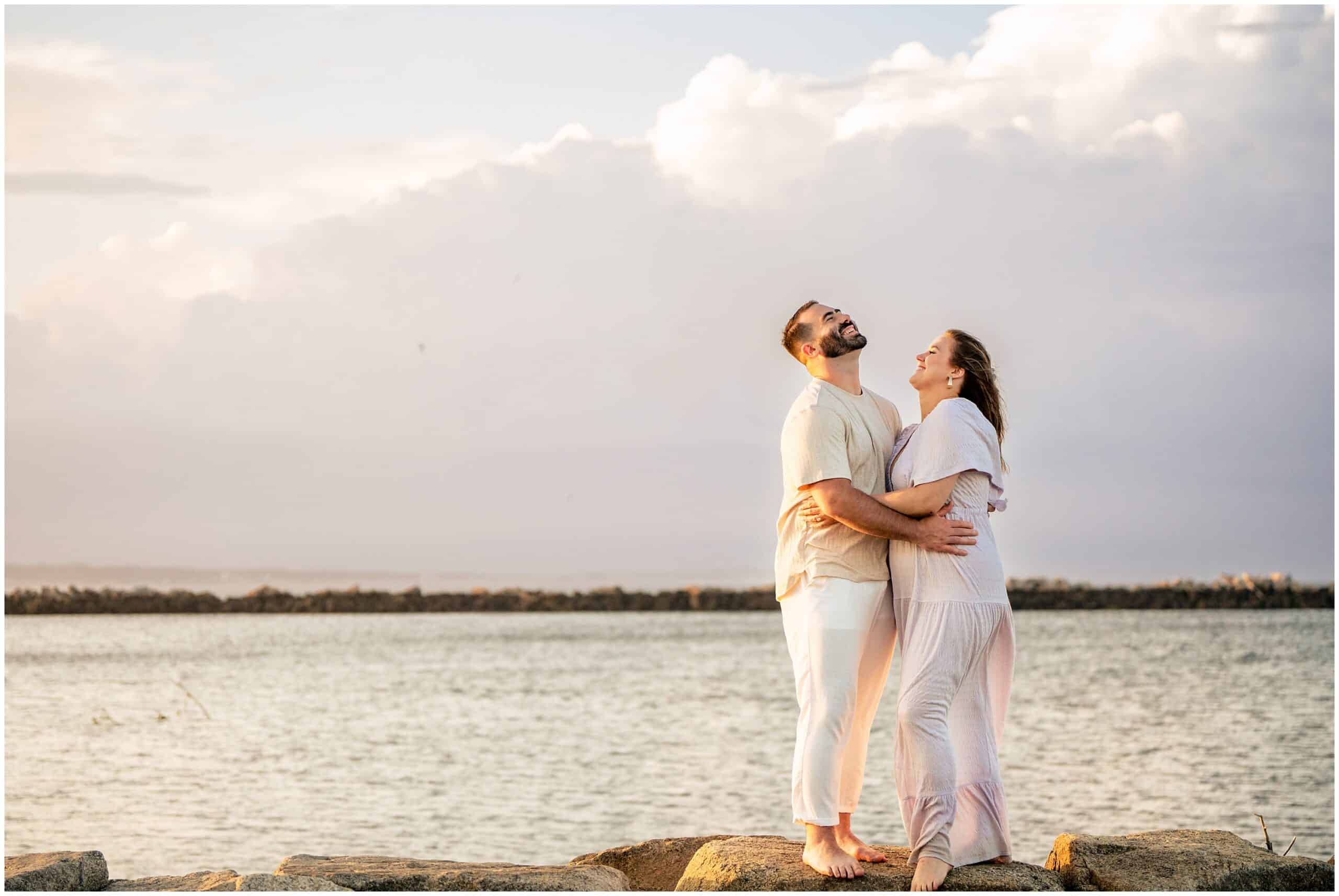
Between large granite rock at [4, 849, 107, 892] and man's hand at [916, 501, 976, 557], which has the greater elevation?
man's hand at [916, 501, 976, 557]

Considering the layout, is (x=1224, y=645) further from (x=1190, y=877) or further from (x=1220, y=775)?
(x=1190, y=877)

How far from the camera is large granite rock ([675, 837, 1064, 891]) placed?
4.23 meters

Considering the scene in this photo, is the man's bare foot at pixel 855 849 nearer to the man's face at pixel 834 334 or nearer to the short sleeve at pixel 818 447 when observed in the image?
the short sleeve at pixel 818 447

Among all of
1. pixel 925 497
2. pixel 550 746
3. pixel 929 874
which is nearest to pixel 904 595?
pixel 925 497

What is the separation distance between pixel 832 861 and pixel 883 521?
1.13 m

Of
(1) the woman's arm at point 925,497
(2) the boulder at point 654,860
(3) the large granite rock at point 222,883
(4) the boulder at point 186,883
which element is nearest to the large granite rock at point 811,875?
(2) the boulder at point 654,860

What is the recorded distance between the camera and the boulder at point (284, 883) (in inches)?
169

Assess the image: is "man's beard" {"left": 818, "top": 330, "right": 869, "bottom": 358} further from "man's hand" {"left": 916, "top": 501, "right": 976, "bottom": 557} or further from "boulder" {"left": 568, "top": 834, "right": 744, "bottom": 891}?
"boulder" {"left": 568, "top": 834, "right": 744, "bottom": 891}

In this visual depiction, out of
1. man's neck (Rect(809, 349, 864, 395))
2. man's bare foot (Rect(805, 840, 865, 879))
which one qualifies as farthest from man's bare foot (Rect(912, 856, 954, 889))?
man's neck (Rect(809, 349, 864, 395))

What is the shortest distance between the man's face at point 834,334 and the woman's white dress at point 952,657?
36cm

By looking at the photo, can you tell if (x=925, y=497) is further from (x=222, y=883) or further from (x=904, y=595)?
(x=222, y=883)

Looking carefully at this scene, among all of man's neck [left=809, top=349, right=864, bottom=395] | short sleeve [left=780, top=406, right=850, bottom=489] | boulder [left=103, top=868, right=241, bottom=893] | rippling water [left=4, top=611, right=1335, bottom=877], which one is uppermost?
man's neck [left=809, top=349, right=864, bottom=395]

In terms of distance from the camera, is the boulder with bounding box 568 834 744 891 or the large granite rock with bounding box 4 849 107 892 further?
the boulder with bounding box 568 834 744 891

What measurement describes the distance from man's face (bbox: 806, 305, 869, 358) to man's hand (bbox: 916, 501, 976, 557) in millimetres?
639
